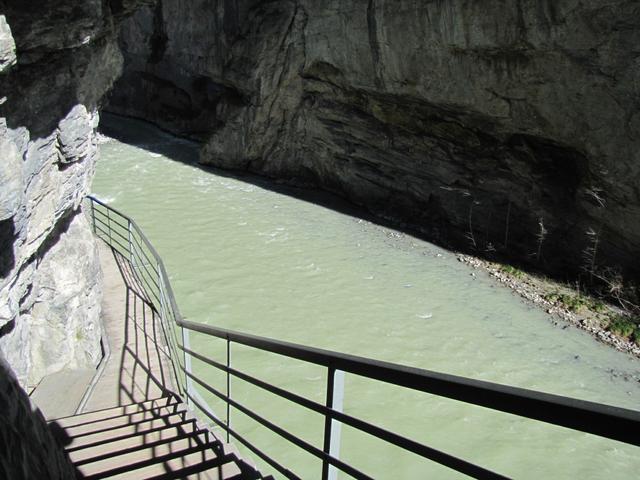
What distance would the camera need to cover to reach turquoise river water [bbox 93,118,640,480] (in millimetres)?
7992

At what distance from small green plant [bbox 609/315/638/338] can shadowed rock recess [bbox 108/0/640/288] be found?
150 cm

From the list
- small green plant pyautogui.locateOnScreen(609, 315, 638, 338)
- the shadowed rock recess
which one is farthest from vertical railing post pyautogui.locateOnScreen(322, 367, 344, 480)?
the shadowed rock recess

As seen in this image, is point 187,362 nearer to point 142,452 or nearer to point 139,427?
point 139,427

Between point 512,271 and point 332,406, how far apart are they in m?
12.4

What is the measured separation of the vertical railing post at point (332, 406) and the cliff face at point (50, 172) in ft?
13.7

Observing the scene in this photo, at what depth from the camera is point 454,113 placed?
49.4ft

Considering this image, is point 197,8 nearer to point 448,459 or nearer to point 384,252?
point 384,252

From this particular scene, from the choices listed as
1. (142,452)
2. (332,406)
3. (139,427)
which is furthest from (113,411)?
(332,406)

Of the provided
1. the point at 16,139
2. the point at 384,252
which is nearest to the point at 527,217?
the point at 384,252

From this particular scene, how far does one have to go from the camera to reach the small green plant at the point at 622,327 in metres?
11.3

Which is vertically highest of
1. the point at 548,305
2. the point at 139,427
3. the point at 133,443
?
the point at 133,443

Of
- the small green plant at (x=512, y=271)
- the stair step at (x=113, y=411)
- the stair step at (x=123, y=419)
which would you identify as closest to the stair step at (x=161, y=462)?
the stair step at (x=123, y=419)

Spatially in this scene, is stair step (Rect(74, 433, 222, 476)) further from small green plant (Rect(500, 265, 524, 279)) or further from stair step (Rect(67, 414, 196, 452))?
small green plant (Rect(500, 265, 524, 279))

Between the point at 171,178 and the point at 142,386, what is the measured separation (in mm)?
13242
